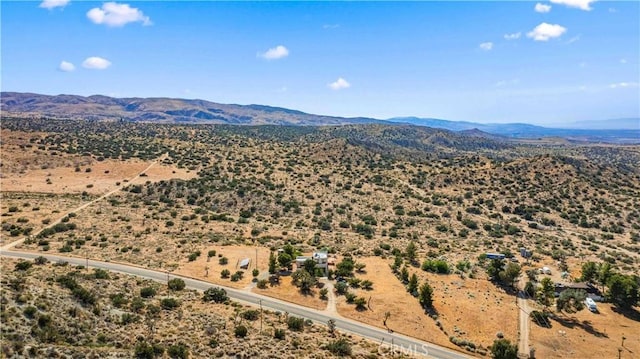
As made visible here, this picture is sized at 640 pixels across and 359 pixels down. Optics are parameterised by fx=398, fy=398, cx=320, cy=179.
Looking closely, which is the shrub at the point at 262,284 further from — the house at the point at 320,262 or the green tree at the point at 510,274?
the green tree at the point at 510,274

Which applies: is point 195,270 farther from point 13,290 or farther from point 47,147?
point 47,147

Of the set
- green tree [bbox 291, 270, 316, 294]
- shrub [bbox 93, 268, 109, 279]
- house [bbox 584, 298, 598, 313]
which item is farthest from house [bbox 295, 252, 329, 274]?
house [bbox 584, 298, 598, 313]

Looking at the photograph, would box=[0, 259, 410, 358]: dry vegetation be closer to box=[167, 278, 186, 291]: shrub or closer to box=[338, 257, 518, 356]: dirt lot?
box=[167, 278, 186, 291]: shrub

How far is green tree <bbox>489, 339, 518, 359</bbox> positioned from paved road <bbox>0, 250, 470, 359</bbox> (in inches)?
98.4

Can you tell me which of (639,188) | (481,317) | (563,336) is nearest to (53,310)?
(481,317)

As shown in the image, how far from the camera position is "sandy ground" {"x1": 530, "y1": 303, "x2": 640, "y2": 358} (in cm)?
3572

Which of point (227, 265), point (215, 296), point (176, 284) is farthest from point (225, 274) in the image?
point (215, 296)

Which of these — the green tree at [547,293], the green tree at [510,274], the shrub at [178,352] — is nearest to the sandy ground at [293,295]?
the shrub at [178,352]

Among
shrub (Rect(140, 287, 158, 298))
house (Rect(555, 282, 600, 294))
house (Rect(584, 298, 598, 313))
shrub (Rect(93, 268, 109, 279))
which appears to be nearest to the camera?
shrub (Rect(140, 287, 158, 298))

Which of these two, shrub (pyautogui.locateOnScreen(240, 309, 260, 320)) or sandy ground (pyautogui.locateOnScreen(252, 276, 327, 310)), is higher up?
shrub (pyautogui.locateOnScreen(240, 309, 260, 320))

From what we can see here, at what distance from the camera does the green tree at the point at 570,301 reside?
42.1 meters

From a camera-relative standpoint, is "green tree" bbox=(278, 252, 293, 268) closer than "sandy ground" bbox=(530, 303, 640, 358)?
No

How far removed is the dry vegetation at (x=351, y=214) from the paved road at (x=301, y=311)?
160cm

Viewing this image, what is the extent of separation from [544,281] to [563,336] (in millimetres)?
6510
